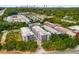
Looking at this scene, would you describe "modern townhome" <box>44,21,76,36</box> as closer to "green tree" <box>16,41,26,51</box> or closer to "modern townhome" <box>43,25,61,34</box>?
"modern townhome" <box>43,25,61,34</box>

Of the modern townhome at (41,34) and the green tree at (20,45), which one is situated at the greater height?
the modern townhome at (41,34)

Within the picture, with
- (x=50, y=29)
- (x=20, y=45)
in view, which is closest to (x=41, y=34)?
(x=50, y=29)

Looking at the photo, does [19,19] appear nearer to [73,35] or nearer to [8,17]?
[8,17]

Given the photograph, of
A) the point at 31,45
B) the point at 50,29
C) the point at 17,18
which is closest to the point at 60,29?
the point at 50,29

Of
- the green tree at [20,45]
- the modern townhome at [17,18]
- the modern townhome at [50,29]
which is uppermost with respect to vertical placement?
the modern townhome at [17,18]

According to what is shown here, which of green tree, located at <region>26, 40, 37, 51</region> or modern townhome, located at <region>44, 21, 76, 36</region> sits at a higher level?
modern townhome, located at <region>44, 21, 76, 36</region>

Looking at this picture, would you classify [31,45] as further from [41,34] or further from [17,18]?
[17,18]

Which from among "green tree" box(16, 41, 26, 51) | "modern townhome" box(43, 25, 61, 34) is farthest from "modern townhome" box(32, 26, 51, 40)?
"green tree" box(16, 41, 26, 51)

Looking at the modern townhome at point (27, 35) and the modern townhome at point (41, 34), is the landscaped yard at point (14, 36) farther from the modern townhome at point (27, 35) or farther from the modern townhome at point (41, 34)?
the modern townhome at point (41, 34)

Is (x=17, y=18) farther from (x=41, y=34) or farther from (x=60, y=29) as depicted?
(x=60, y=29)

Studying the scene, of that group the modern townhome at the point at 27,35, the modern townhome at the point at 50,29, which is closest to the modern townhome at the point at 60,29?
the modern townhome at the point at 50,29

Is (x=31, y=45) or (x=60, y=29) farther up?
(x=60, y=29)
